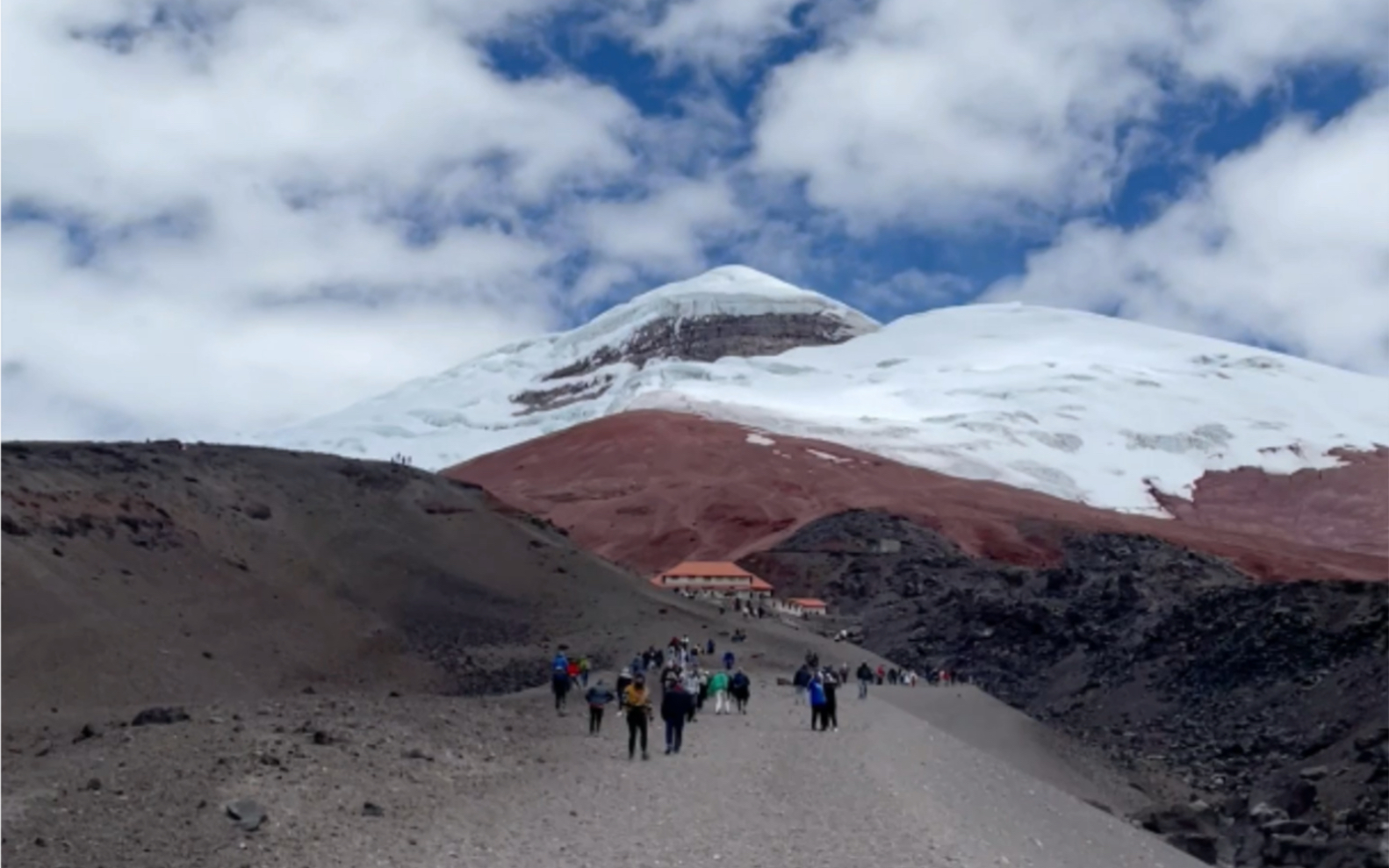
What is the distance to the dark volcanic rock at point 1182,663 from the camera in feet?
101

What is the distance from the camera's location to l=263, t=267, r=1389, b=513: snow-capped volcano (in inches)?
4382

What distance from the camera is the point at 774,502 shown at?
83.4 meters

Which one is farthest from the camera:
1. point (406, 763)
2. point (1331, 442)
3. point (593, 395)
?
point (593, 395)

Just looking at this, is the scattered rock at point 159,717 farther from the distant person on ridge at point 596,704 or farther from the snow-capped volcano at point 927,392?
the snow-capped volcano at point 927,392

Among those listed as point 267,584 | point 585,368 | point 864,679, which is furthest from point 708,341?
point 267,584

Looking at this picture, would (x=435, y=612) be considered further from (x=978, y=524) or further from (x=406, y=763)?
(x=978, y=524)

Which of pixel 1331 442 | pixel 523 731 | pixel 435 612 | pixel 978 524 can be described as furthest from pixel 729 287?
pixel 523 731

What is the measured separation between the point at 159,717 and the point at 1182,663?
3128 cm

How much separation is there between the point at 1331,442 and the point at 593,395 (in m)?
61.3

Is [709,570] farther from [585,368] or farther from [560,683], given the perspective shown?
[585,368]

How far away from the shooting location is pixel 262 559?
3962 cm

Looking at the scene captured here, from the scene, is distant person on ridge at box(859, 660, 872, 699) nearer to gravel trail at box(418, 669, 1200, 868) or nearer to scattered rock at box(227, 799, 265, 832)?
gravel trail at box(418, 669, 1200, 868)

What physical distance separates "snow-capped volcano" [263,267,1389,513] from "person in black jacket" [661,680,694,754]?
271 ft

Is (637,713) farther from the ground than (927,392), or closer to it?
closer to it
